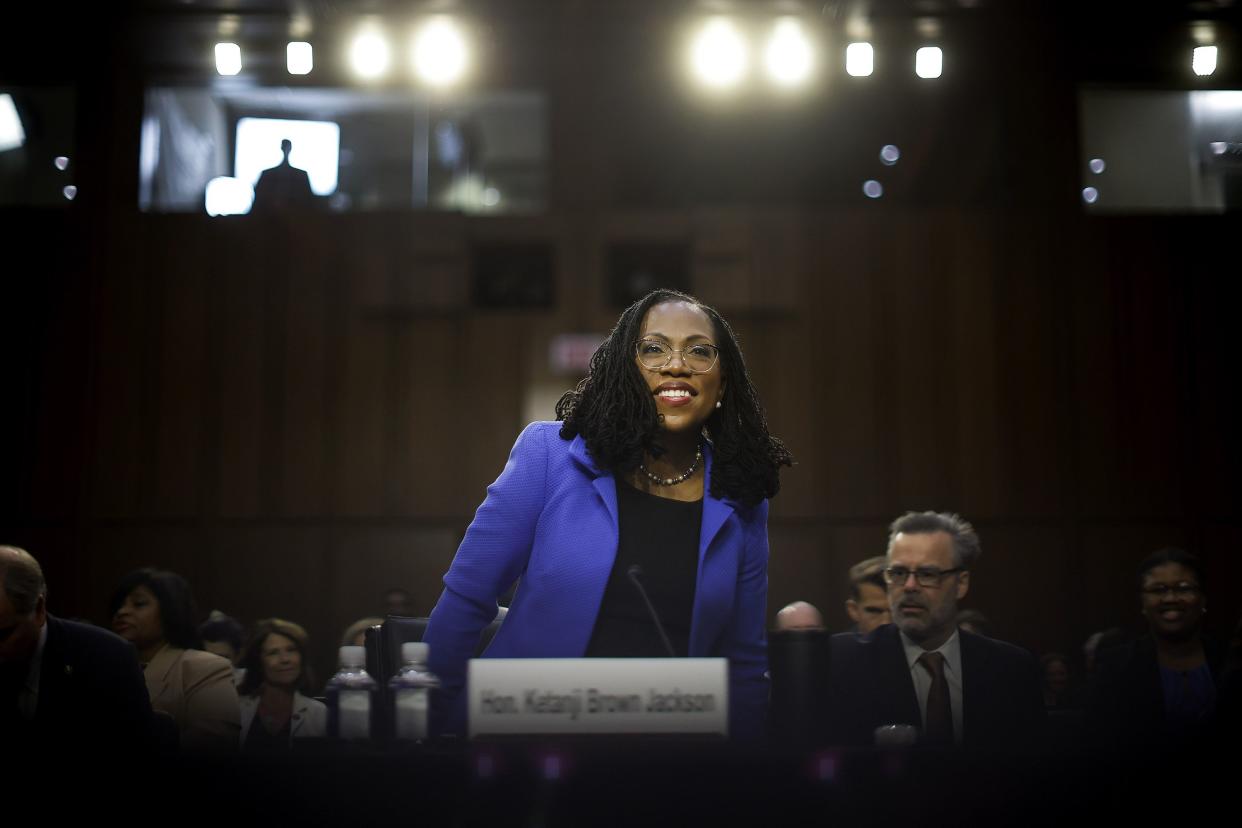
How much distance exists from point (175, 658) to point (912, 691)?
6.92 feet

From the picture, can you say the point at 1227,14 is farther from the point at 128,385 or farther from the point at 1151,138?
the point at 128,385

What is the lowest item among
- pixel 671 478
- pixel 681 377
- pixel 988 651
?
pixel 988 651

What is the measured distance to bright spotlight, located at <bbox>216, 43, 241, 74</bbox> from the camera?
582 cm

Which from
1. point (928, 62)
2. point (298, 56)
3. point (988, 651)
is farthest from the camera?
point (298, 56)

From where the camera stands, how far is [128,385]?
5941 millimetres

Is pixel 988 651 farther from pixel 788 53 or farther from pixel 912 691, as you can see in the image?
pixel 788 53

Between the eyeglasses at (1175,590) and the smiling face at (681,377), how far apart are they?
2427mm

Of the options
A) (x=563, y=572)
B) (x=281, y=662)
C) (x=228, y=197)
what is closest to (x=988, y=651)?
(x=563, y=572)

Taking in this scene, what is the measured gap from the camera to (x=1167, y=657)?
356 centimetres

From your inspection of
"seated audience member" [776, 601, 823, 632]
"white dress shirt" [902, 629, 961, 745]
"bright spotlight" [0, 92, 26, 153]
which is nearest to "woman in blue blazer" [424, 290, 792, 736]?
"white dress shirt" [902, 629, 961, 745]

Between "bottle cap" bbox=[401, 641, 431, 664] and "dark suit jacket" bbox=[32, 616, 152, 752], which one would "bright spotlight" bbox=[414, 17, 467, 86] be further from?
"bottle cap" bbox=[401, 641, 431, 664]

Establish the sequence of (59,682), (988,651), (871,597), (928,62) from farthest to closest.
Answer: (928,62)
(871,597)
(988,651)
(59,682)

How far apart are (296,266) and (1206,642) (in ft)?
A: 14.7

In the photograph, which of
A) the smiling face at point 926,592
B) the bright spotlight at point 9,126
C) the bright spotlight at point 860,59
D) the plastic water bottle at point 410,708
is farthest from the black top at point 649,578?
the bright spotlight at point 9,126
